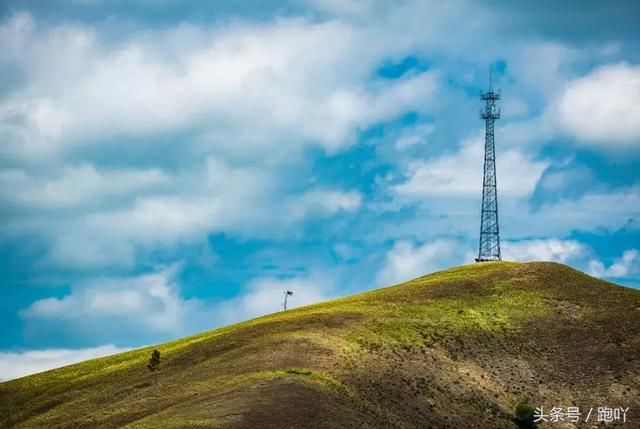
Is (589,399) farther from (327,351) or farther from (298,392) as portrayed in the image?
(298,392)

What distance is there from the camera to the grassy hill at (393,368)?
83.2m

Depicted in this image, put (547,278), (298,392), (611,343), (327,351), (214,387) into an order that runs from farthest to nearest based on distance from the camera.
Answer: (547,278) → (611,343) → (327,351) → (214,387) → (298,392)

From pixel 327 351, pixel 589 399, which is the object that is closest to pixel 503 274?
pixel 589 399

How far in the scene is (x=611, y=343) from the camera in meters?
109

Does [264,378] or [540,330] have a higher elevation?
[540,330]

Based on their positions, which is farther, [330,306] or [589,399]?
[330,306]

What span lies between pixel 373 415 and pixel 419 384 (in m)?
12.2

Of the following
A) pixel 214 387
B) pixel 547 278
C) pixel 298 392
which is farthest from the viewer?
pixel 547 278

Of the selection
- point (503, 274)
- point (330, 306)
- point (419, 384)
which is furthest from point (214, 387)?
point (503, 274)

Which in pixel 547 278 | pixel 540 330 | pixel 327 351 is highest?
pixel 547 278

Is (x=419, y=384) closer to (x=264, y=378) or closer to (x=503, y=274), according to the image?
(x=264, y=378)

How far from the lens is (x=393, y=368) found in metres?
95.4

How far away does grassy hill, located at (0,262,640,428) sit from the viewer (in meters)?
83.2

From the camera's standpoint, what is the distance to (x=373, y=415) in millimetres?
82562
